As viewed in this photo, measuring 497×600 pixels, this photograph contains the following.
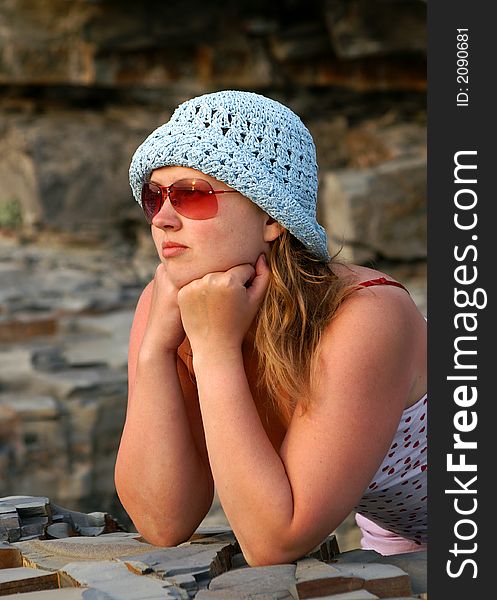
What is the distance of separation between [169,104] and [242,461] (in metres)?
9.38

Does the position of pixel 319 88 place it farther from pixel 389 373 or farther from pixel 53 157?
pixel 389 373

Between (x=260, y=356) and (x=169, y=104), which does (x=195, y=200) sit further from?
(x=169, y=104)

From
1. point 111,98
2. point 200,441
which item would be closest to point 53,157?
point 111,98

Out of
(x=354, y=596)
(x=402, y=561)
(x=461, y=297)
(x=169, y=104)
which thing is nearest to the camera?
(x=354, y=596)

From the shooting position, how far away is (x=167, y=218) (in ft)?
7.76

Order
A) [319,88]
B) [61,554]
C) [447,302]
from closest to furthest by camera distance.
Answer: [447,302] → [61,554] → [319,88]

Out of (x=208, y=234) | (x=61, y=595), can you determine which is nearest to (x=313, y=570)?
(x=61, y=595)

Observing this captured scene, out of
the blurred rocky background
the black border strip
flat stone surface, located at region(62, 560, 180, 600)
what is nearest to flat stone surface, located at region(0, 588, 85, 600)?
flat stone surface, located at region(62, 560, 180, 600)

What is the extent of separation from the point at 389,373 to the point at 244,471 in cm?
39

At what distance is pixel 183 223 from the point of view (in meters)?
2.36

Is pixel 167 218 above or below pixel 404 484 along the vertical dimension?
above

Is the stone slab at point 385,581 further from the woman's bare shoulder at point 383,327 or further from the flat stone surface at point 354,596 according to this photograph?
the woman's bare shoulder at point 383,327

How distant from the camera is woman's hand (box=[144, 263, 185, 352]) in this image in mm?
2516

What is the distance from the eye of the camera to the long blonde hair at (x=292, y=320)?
234 cm
